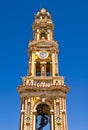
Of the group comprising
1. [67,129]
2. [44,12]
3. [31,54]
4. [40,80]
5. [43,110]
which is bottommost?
[67,129]

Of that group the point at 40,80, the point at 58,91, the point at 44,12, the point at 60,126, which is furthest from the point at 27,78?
the point at 44,12

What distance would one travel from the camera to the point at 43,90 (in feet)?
140

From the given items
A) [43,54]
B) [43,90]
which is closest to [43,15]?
[43,54]

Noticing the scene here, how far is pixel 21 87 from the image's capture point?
42.9 meters

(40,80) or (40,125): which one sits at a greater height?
(40,80)

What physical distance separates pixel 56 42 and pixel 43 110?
1058 centimetres

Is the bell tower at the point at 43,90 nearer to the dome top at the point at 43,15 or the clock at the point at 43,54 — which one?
the clock at the point at 43,54

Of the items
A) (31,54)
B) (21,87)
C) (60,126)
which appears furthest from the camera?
(31,54)

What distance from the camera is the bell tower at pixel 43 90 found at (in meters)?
41.0

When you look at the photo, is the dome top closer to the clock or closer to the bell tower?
the bell tower

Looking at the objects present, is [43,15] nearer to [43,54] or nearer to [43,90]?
[43,54]

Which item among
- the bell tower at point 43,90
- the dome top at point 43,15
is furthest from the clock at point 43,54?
the dome top at point 43,15

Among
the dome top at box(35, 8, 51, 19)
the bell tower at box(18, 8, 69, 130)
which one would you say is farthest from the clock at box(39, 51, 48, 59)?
the dome top at box(35, 8, 51, 19)

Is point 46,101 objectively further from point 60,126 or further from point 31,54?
point 31,54
